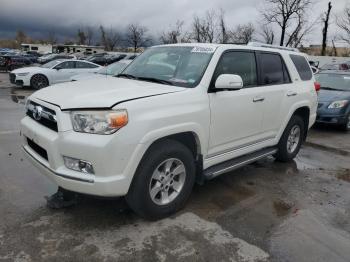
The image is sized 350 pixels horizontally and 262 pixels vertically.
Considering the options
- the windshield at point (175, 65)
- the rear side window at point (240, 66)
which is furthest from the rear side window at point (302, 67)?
A: the windshield at point (175, 65)

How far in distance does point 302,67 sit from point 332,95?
3.94m

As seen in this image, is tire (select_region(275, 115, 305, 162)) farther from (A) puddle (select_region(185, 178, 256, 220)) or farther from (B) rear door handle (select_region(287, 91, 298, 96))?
(A) puddle (select_region(185, 178, 256, 220))

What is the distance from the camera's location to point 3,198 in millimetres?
4273

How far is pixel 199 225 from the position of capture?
3.78 meters

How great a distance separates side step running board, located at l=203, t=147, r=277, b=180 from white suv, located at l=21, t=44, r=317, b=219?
1 centimetres

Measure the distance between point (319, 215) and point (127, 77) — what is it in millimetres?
2864

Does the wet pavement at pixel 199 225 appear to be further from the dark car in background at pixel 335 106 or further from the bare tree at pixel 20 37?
the bare tree at pixel 20 37

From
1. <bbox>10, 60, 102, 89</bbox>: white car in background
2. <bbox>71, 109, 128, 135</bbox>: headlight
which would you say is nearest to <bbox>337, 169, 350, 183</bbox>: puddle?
<bbox>71, 109, 128, 135</bbox>: headlight

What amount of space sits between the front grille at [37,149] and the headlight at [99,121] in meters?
0.53

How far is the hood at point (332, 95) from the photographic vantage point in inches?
364

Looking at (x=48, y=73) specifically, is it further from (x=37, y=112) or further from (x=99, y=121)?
(x=99, y=121)

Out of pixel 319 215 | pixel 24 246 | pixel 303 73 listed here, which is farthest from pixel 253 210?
pixel 303 73

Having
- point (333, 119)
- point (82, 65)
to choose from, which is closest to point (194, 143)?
point (333, 119)

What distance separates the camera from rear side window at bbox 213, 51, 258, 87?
4.37 m
